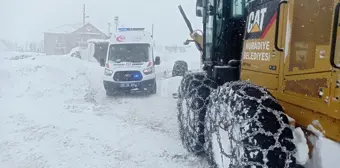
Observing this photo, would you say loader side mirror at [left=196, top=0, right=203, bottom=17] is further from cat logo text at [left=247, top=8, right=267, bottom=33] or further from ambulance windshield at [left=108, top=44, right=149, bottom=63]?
ambulance windshield at [left=108, top=44, right=149, bottom=63]

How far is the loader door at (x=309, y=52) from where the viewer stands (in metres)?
2.53

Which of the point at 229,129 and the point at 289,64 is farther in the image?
the point at 229,129

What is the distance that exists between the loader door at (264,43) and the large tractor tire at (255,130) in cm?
28

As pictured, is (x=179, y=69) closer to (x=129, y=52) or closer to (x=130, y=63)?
(x=129, y=52)

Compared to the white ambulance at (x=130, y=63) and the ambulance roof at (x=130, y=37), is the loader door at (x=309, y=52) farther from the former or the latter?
the ambulance roof at (x=130, y=37)

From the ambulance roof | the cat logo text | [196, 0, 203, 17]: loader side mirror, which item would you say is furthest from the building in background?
the cat logo text

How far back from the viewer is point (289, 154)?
2688 millimetres

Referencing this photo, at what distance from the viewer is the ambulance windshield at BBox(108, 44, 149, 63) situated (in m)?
13.8

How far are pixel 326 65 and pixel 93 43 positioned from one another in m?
32.2

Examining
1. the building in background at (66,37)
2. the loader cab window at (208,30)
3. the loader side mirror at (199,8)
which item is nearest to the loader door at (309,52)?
the loader cab window at (208,30)

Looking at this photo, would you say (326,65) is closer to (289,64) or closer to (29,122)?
(289,64)

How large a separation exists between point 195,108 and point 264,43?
6.79ft

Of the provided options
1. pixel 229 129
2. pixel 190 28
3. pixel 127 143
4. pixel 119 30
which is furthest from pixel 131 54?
pixel 229 129

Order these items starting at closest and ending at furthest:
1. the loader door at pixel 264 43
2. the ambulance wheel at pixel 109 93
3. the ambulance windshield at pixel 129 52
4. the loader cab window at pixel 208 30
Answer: the loader door at pixel 264 43, the loader cab window at pixel 208 30, the ambulance wheel at pixel 109 93, the ambulance windshield at pixel 129 52
